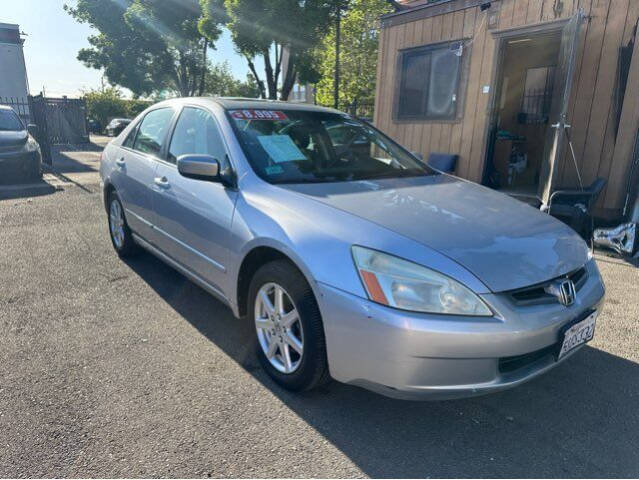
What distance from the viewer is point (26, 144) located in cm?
913

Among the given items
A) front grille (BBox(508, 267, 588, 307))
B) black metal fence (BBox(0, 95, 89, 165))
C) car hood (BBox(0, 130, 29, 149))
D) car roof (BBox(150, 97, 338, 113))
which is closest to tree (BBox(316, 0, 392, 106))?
black metal fence (BBox(0, 95, 89, 165))

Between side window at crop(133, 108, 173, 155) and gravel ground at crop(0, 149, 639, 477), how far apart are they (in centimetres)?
136

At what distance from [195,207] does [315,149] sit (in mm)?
908

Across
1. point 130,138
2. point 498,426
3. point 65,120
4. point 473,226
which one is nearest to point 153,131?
point 130,138

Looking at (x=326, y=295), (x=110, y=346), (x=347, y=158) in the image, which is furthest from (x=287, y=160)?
(x=110, y=346)

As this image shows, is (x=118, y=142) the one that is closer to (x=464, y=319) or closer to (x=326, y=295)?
(x=326, y=295)

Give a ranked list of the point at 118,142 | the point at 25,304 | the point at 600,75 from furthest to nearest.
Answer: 1. the point at 600,75
2. the point at 118,142
3. the point at 25,304

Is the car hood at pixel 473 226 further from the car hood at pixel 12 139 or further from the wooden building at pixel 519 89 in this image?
the car hood at pixel 12 139

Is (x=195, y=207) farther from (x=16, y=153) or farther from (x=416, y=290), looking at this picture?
(x=16, y=153)

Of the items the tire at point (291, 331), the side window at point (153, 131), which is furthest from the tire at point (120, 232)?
the tire at point (291, 331)

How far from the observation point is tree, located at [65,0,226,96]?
874 inches

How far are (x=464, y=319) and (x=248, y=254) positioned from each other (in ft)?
4.11

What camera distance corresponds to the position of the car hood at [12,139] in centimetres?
881

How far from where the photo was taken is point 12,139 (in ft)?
29.4
